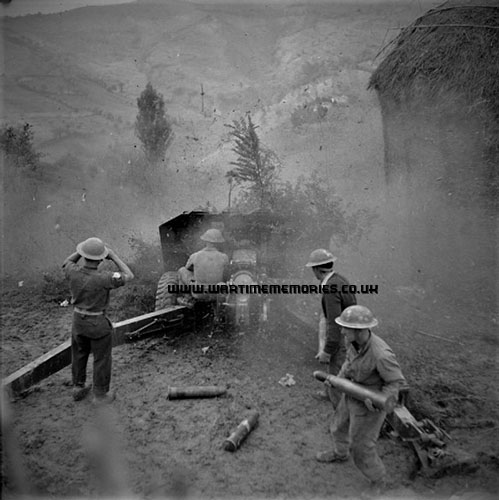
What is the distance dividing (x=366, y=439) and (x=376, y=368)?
571mm

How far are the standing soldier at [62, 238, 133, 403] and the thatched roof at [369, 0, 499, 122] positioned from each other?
784 centimetres

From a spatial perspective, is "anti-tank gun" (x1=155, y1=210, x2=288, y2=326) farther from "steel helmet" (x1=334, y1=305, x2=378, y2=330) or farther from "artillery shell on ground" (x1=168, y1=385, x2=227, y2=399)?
"steel helmet" (x1=334, y1=305, x2=378, y2=330)

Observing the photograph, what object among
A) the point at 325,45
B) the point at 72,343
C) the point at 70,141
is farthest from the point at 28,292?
the point at 325,45

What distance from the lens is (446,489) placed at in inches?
109

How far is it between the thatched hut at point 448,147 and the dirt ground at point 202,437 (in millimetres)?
4733

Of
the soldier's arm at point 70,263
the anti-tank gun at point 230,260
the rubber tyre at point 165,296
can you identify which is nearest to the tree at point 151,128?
the anti-tank gun at point 230,260

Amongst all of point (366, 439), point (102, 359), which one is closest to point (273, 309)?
point (102, 359)

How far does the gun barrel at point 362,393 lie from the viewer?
246 cm

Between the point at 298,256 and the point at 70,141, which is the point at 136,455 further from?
the point at 70,141

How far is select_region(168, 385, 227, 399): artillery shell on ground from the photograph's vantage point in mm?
4074

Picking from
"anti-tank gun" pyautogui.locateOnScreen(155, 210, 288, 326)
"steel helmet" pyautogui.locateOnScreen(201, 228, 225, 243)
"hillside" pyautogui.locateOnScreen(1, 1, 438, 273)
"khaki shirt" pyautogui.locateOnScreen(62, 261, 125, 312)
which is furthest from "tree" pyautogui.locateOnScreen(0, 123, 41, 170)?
"khaki shirt" pyautogui.locateOnScreen(62, 261, 125, 312)

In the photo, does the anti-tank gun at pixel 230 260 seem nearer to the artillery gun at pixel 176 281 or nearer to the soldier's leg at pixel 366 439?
the artillery gun at pixel 176 281

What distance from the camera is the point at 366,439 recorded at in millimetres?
2707

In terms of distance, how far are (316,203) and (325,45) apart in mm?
34112
